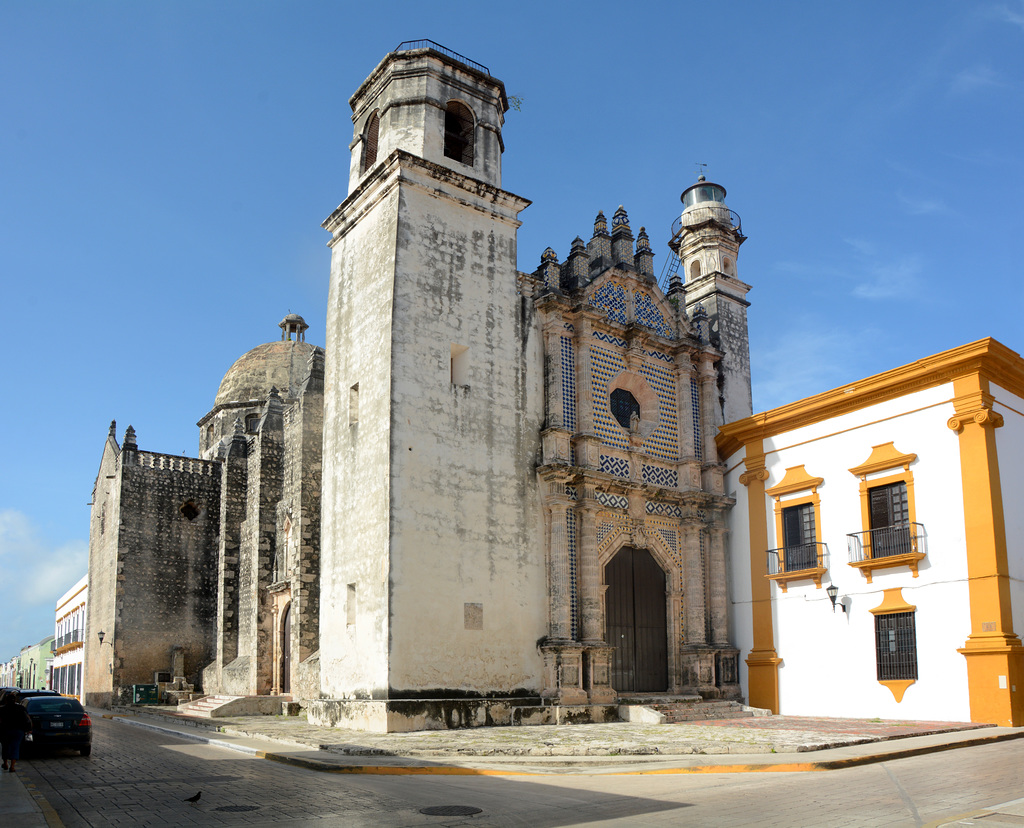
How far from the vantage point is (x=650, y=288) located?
21.9 meters

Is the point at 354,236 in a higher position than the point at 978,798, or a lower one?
higher

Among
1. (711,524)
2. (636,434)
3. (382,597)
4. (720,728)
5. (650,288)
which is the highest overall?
(650,288)

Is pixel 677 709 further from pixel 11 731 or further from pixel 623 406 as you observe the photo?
pixel 11 731

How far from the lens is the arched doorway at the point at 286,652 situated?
2231cm

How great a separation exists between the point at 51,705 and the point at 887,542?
1531 cm

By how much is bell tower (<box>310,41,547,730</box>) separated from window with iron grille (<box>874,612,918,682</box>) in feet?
22.2

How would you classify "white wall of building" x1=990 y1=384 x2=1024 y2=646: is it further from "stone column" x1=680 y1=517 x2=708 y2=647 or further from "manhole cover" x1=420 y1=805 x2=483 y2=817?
"manhole cover" x1=420 y1=805 x2=483 y2=817

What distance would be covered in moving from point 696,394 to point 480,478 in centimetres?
751

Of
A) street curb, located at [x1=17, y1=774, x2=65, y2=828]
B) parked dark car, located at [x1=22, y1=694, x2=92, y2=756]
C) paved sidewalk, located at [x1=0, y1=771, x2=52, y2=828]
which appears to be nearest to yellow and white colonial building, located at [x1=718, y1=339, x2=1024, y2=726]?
parked dark car, located at [x1=22, y1=694, x2=92, y2=756]

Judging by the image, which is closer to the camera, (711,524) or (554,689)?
(554,689)

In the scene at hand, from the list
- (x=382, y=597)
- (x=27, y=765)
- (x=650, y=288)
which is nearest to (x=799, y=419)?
(x=650, y=288)

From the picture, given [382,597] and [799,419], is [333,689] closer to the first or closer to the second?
[382,597]

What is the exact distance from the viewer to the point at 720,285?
77.3ft

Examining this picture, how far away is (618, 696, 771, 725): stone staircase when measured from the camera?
17.5 metres
